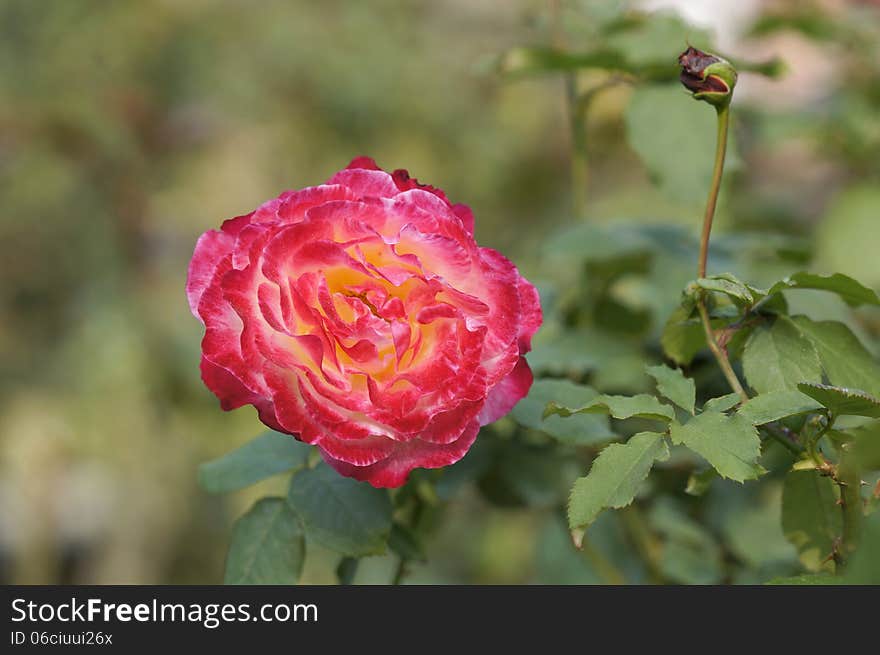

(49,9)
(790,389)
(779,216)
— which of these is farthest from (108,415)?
(790,389)

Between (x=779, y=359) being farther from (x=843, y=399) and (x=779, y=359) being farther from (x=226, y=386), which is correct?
(x=226, y=386)

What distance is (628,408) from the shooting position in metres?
0.42

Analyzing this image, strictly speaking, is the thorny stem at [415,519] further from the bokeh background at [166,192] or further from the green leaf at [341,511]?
the bokeh background at [166,192]

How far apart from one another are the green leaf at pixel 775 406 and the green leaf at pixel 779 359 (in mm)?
27

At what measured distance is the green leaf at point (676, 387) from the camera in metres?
0.44

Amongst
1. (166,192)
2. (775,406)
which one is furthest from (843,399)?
(166,192)

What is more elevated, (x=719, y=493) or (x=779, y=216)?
(x=779, y=216)

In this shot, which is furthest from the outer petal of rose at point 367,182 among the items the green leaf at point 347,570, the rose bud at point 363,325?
the green leaf at point 347,570

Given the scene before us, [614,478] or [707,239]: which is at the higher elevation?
[707,239]

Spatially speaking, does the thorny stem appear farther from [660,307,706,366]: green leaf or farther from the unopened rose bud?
the unopened rose bud

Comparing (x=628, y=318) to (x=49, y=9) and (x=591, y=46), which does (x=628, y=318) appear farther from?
(x=49, y=9)

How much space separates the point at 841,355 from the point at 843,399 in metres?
0.09
